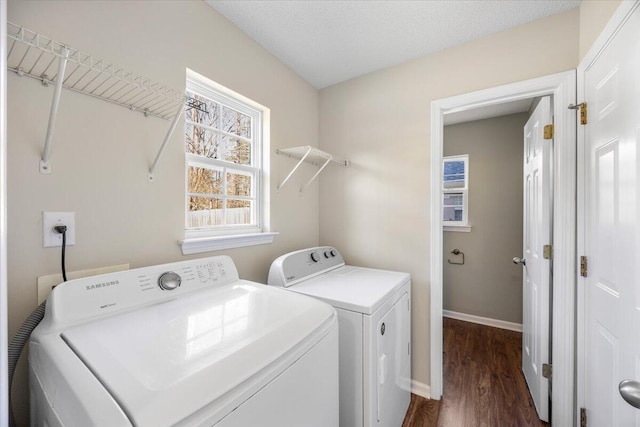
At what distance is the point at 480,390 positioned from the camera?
1984mm

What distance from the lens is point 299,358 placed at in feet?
2.69

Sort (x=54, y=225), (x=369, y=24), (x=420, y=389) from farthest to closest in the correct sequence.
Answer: (x=420, y=389)
(x=369, y=24)
(x=54, y=225)

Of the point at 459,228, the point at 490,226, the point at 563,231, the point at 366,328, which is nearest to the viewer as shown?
the point at 366,328

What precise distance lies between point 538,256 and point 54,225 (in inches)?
99.1

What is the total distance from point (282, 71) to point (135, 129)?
1.24m

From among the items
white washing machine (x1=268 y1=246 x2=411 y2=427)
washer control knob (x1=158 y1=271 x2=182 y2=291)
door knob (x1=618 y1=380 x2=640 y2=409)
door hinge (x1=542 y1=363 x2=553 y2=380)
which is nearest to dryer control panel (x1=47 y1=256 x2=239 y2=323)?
washer control knob (x1=158 y1=271 x2=182 y2=291)

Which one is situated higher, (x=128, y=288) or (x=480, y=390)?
(x=128, y=288)

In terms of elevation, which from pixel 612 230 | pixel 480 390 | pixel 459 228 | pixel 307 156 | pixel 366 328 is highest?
pixel 307 156

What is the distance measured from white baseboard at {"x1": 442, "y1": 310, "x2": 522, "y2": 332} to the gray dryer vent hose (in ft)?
11.9

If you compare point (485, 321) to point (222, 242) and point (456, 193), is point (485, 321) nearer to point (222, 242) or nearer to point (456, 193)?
point (456, 193)

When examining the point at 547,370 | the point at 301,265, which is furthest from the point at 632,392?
the point at 301,265

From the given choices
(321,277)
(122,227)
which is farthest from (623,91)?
A: (122,227)

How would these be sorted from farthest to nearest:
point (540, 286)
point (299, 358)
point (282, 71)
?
1. point (282, 71)
2. point (540, 286)
3. point (299, 358)

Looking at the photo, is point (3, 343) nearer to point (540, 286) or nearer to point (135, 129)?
point (135, 129)
